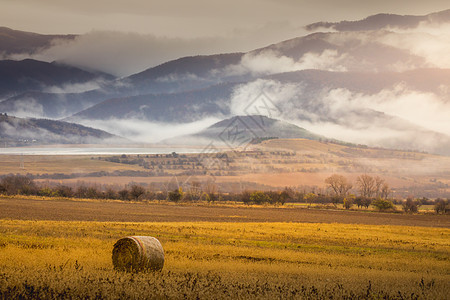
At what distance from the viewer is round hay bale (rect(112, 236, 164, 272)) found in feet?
83.1

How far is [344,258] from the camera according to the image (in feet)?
114

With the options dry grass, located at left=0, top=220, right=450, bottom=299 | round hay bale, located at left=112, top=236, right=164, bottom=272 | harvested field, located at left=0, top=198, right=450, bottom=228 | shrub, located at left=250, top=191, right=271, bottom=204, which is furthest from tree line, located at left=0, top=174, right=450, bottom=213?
Result: round hay bale, located at left=112, top=236, right=164, bottom=272

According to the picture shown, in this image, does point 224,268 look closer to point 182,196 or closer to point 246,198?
point 182,196

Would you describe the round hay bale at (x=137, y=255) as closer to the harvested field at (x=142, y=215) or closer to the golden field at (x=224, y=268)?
the golden field at (x=224, y=268)

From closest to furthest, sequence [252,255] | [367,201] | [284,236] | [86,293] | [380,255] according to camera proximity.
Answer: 1. [86,293]
2. [252,255]
3. [380,255]
4. [284,236]
5. [367,201]

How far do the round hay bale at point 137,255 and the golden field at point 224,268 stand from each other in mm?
568

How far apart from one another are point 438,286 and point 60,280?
15757 millimetres

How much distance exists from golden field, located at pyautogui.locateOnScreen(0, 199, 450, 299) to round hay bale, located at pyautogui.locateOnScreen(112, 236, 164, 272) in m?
0.57

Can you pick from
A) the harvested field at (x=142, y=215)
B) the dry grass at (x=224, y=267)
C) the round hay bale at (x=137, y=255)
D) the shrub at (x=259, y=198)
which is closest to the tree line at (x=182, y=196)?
the shrub at (x=259, y=198)

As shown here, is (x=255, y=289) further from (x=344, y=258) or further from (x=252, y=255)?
(x=344, y=258)

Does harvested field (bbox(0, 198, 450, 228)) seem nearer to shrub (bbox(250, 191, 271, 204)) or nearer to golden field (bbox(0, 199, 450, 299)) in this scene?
golden field (bbox(0, 199, 450, 299))

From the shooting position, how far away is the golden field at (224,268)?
20.1 metres

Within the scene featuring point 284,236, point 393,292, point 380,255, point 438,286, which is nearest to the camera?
point 393,292

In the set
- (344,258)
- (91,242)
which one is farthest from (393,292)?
(91,242)
